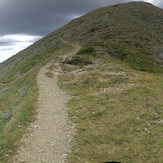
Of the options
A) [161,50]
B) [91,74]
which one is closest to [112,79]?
[91,74]

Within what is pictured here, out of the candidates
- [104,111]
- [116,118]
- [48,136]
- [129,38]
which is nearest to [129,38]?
[129,38]

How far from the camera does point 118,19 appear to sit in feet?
230

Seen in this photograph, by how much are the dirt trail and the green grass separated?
60cm

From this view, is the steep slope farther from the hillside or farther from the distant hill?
the hillside

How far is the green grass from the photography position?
13.0 m

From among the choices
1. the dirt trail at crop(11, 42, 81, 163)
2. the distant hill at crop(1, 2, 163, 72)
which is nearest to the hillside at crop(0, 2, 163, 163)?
the dirt trail at crop(11, 42, 81, 163)

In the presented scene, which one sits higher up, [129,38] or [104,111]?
[129,38]

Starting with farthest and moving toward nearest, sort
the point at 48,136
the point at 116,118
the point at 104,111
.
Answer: the point at 104,111
the point at 116,118
the point at 48,136

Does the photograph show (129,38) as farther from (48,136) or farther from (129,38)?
(48,136)

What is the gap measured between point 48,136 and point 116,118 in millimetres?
5190

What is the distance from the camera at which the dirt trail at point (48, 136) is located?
12.4 m

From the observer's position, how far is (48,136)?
14648 mm

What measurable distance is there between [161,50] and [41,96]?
36.7m

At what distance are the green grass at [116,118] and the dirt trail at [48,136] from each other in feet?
1.97
